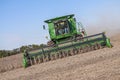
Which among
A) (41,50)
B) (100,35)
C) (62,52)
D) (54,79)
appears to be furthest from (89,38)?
(54,79)

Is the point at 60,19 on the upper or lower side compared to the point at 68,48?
upper

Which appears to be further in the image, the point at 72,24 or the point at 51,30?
the point at 51,30

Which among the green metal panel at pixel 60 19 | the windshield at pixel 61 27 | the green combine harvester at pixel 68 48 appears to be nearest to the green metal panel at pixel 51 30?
the green metal panel at pixel 60 19

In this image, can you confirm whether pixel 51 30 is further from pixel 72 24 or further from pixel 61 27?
pixel 72 24

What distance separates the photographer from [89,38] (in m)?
17.4

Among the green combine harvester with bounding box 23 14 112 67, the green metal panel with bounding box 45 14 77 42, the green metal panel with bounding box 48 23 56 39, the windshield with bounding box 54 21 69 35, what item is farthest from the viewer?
the green metal panel with bounding box 48 23 56 39

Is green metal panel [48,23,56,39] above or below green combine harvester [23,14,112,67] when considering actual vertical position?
above

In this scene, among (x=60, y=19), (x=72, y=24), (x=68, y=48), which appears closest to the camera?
(x=68, y=48)

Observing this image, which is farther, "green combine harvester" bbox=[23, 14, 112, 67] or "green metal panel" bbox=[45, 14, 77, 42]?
"green metal panel" bbox=[45, 14, 77, 42]

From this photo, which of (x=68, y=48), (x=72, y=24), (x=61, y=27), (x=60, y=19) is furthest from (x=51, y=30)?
(x=68, y=48)

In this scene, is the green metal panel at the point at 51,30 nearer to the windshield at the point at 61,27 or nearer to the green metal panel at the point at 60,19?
the green metal panel at the point at 60,19

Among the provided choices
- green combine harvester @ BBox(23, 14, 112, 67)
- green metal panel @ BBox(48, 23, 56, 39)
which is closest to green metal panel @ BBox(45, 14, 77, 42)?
green metal panel @ BBox(48, 23, 56, 39)

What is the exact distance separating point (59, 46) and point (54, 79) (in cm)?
791

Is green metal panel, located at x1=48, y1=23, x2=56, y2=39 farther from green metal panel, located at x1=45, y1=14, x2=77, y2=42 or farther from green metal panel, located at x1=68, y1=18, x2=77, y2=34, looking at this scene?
green metal panel, located at x1=68, y1=18, x2=77, y2=34
